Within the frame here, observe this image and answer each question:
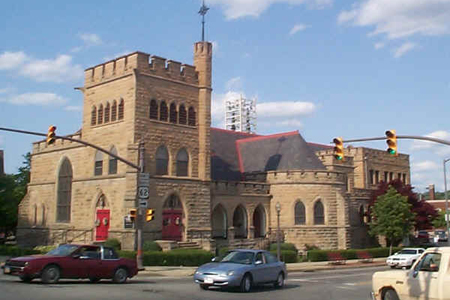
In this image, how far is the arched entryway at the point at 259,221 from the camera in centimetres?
4056

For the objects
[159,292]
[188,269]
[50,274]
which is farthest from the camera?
[188,269]

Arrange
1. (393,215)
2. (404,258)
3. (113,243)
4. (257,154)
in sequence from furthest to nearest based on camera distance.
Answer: (257,154) → (393,215) → (113,243) → (404,258)

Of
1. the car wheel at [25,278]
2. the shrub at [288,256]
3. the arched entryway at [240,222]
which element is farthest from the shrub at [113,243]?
the car wheel at [25,278]

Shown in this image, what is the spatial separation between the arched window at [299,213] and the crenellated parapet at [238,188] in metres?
2.65

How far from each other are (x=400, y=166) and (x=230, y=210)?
2916 centimetres

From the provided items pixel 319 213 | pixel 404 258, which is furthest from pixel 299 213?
pixel 404 258

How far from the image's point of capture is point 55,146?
1570 inches

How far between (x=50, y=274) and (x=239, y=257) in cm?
620

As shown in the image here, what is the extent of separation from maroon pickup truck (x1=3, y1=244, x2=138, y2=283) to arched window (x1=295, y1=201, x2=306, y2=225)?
22.4 m

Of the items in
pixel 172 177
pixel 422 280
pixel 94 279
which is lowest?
pixel 94 279

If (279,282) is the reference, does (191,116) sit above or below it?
above

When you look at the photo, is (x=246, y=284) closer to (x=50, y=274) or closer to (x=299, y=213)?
(x=50, y=274)

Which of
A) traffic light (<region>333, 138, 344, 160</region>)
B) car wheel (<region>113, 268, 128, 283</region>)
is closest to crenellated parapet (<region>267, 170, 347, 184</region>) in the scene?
traffic light (<region>333, 138, 344, 160</region>)

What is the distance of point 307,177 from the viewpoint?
130 feet
